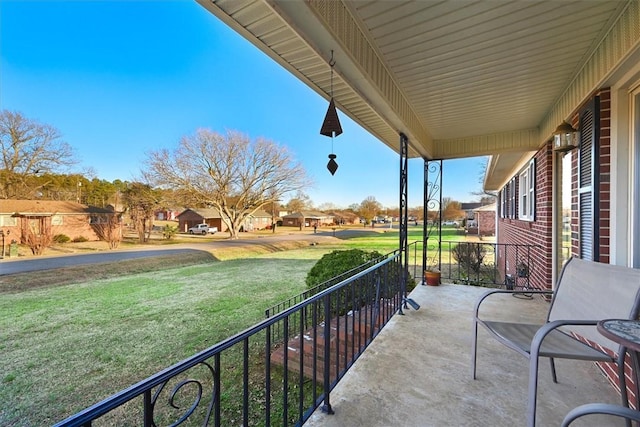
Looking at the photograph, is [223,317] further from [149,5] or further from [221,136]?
[221,136]

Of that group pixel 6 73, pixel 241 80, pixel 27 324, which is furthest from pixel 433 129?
pixel 6 73

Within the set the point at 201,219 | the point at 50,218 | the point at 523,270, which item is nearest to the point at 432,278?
the point at 523,270

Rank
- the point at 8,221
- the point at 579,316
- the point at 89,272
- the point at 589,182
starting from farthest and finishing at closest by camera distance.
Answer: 1. the point at 8,221
2. the point at 89,272
3. the point at 589,182
4. the point at 579,316

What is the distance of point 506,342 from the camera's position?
162 centimetres

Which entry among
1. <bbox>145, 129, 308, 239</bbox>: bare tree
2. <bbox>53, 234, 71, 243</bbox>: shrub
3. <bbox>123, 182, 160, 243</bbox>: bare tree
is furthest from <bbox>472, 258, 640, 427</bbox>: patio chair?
<bbox>53, 234, 71, 243</bbox>: shrub

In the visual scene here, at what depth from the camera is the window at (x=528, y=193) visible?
460 cm

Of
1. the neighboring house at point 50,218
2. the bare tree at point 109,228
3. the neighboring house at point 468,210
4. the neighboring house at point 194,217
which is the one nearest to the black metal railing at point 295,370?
the bare tree at point 109,228

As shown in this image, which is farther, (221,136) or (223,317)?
(221,136)

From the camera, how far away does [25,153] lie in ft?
57.1

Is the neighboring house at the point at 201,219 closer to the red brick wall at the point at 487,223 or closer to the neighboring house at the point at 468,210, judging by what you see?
the red brick wall at the point at 487,223

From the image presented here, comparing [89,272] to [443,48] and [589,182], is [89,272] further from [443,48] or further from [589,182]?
[589,182]

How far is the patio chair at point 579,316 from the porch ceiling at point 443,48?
133 centimetres

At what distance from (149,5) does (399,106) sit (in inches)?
435

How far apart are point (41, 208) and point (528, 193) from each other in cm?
2419
